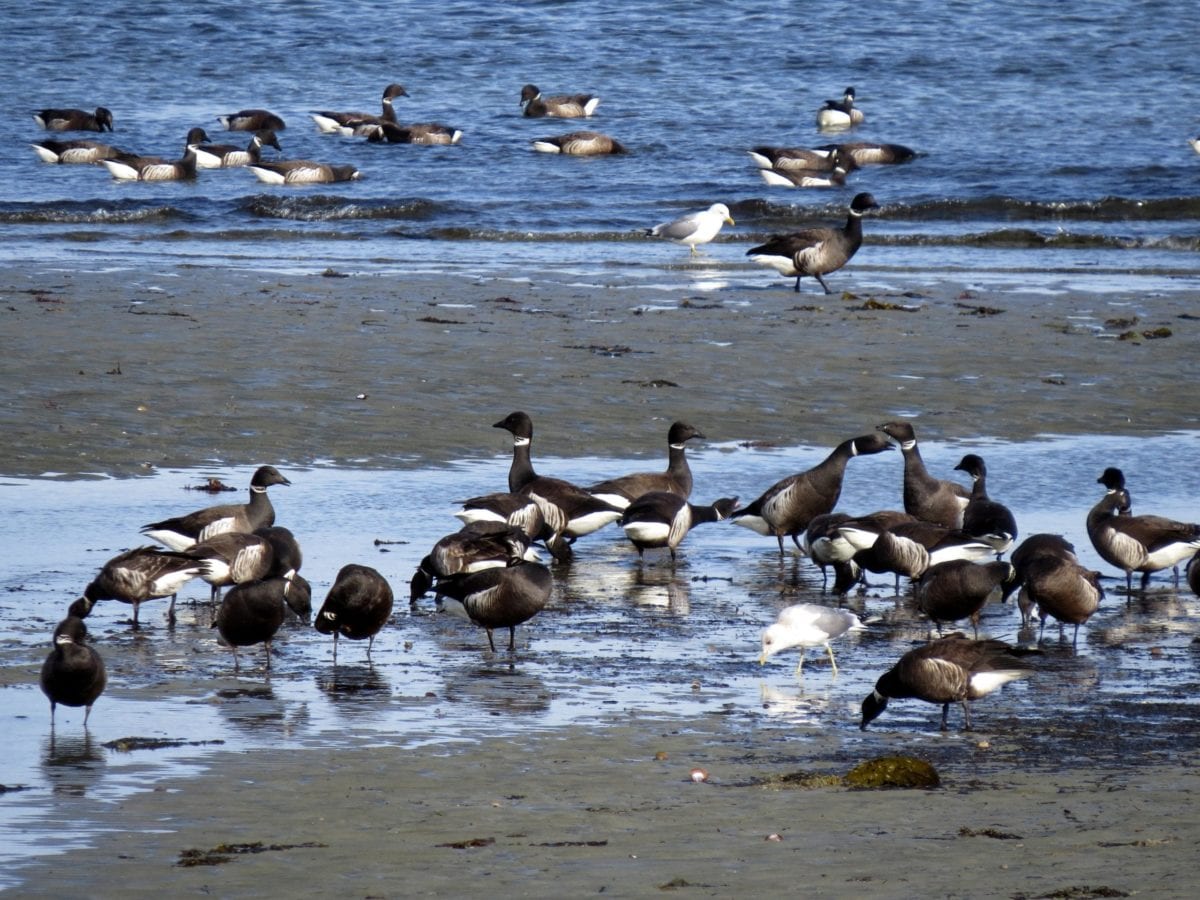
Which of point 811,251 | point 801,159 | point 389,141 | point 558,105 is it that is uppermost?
point 558,105

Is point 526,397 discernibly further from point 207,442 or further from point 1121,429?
point 1121,429

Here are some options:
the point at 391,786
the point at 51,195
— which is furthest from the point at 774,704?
the point at 51,195

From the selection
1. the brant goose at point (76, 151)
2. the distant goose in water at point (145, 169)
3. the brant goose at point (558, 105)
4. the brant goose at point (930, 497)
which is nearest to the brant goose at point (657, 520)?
the brant goose at point (930, 497)

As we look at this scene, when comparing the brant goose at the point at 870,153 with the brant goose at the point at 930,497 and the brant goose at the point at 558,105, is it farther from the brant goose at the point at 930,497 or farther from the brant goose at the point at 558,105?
the brant goose at the point at 930,497

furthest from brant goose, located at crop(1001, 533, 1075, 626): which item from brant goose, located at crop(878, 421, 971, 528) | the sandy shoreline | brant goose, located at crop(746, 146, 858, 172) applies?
brant goose, located at crop(746, 146, 858, 172)

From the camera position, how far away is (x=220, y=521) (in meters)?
10.4

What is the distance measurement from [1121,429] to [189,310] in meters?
8.93

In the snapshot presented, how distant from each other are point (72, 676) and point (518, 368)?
28.8 feet

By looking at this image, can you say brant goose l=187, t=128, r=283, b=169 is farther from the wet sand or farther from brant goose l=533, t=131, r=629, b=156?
the wet sand

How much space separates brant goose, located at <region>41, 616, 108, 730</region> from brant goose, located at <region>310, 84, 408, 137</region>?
106ft

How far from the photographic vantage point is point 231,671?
8.33 metres

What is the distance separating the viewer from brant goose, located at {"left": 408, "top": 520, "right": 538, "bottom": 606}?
9.55 meters

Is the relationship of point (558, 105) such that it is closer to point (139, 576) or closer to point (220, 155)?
point (220, 155)

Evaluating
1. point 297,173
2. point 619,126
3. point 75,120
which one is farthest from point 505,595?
point 619,126
